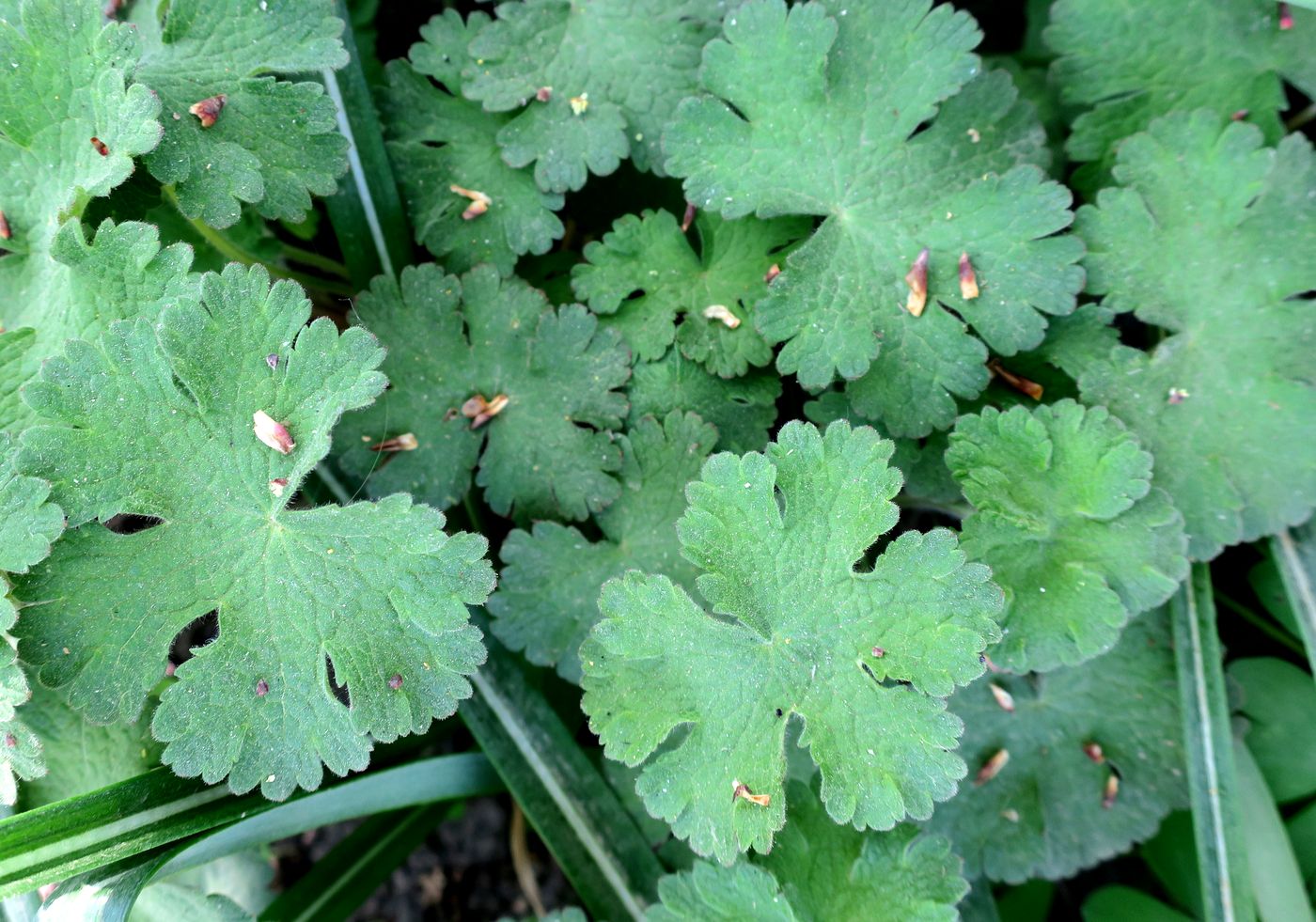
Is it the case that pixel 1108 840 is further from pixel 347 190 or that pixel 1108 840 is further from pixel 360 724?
pixel 347 190

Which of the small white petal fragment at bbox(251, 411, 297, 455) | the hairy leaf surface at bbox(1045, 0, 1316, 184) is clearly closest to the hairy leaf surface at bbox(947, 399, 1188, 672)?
the hairy leaf surface at bbox(1045, 0, 1316, 184)

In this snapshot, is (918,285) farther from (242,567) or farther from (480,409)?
(242,567)

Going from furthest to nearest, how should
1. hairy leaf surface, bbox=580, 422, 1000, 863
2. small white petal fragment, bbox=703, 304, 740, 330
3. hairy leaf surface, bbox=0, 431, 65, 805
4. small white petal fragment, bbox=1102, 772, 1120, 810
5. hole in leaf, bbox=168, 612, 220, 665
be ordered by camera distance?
1. hole in leaf, bbox=168, 612, 220, 665
2. small white petal fragment, bbox=1102, 772, 1120, 810
3. small white petal fragment, bbox=703, 304, 740, 330
4. hairy leaf surface, bbox=580, 422, 1000, 863
5. hairy leaf surface, bbox=0, 431, 65, 805

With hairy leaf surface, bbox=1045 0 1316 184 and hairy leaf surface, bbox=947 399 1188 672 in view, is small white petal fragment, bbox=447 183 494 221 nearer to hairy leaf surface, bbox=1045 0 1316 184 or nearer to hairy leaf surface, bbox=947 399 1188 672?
hairy leaf surface, bbox=947 399 1188 672

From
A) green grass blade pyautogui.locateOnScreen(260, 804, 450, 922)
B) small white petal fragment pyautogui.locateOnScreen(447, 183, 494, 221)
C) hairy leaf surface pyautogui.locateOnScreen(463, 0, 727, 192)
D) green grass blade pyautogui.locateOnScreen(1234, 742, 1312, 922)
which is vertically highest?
hairy leaf surface pyautogui.locateOnScreen(463, 0, 727, 192)

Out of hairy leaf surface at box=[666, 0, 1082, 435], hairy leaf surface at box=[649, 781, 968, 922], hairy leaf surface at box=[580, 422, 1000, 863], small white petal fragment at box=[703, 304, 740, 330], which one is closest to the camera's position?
hairy leaf surface at box=[580, 422, 1000, 863]

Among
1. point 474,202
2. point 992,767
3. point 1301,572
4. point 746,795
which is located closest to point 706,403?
point 474,202

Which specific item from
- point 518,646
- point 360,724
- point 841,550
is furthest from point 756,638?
point 360,724
